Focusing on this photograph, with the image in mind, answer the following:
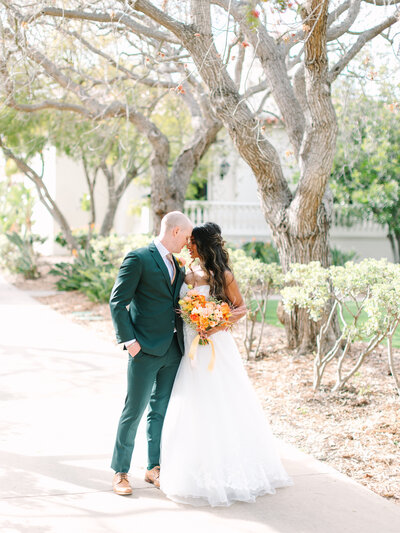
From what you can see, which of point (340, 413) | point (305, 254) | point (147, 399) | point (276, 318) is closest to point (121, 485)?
point (147, 399)

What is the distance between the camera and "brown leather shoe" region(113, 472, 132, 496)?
4270 mm

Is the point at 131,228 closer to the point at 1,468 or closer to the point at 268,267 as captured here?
the point at 268,267

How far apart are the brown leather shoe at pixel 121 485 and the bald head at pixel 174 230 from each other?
1545 mm

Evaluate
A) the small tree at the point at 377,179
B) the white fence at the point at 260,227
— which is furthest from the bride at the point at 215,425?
the white fence at the point at 260,227

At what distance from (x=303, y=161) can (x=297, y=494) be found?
454cm

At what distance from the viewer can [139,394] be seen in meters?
4.29

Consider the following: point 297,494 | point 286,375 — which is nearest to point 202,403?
point 297,494

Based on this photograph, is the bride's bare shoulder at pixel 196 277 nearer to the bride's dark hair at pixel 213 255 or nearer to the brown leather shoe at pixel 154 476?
the bride's dark hair at pixel 213 255

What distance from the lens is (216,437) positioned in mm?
4281

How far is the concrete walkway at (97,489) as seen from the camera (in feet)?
12.7

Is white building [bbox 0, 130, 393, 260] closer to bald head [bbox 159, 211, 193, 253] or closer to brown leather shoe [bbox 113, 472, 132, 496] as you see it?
bald head [bbox 159, 211, 193, 253]

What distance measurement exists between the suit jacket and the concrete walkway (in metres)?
1.02

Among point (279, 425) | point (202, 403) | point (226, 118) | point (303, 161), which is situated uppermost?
point (226, 118)

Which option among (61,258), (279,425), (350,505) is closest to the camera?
(350,505)
